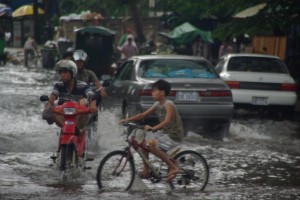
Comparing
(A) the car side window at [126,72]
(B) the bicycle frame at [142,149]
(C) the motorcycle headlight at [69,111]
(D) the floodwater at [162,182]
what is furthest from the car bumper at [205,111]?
(B) the bicycle frame at [142,149]

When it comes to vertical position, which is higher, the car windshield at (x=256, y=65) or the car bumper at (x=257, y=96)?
the car windshield at (x=256, y=65)

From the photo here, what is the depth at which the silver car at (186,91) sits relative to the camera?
49.4 feet

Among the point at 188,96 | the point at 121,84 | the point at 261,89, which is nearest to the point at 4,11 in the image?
the point at 261,89

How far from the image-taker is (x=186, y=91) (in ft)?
49.5

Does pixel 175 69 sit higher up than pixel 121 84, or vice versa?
pixel 175 69

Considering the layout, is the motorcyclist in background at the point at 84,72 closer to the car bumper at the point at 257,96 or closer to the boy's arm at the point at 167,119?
the boy's arm at the point at 167,119

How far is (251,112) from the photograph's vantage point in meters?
21.7

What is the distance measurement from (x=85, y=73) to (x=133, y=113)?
1.89 meters

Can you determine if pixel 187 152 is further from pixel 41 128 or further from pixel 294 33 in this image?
pixel 294 33

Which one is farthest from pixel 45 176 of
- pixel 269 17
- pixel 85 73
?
pixel 269 17

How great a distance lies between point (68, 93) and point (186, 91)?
4.27m

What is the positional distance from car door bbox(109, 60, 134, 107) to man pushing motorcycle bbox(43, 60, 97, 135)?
15.9ft

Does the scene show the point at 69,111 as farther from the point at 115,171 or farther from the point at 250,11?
the point at 250,11

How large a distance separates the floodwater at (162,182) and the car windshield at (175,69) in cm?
115
